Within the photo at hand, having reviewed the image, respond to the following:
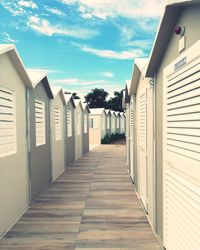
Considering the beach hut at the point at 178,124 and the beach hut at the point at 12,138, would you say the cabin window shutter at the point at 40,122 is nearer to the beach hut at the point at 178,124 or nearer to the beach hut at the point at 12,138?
the beach hut at the point at 12,138

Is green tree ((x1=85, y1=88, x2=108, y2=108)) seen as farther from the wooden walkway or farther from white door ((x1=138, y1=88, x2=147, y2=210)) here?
white door ((x1=138, y1=88, x2=147, y2=210))

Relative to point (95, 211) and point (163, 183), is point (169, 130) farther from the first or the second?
point (95, 211)

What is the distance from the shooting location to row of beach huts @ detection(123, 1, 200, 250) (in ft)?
9.46

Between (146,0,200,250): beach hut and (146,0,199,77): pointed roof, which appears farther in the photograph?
(146,0,199,77): pointed roof

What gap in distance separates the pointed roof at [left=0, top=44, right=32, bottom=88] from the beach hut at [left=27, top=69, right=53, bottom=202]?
36cm

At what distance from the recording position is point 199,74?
2.75m

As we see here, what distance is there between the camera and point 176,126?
350cm


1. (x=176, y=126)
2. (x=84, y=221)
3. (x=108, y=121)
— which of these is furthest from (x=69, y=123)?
(x=108, y=121)

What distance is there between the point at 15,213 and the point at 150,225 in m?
2.42

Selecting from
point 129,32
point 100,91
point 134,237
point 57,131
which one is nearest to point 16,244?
point 134,237

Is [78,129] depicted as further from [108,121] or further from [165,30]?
[108,121]

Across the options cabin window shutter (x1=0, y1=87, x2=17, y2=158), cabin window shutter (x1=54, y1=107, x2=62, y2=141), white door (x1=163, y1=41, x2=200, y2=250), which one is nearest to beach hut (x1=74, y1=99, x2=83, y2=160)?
cabin window shutter (x1=54, y1=107, x2=62, y2=141)

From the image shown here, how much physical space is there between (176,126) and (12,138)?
125 inches

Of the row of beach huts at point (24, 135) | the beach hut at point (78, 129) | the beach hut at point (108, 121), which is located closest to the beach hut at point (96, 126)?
the beach hut at point (108, 121)
